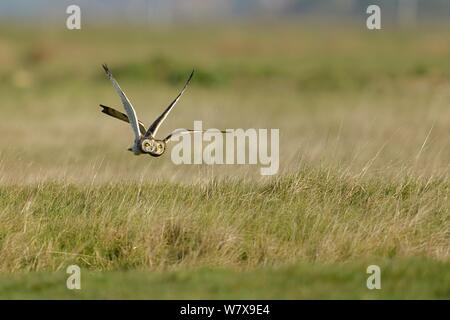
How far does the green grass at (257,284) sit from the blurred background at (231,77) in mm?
7164

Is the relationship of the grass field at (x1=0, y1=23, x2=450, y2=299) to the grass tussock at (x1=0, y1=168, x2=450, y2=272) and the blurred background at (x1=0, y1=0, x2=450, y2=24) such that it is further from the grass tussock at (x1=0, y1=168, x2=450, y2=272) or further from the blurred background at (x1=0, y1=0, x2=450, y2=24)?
the blurred background at (x1=0, y1=0, x2=450, y2=24)

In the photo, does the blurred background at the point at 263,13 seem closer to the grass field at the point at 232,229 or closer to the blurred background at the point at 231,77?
the blurred background at the point at 231,77

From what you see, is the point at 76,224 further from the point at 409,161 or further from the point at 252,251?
the point at 409,161

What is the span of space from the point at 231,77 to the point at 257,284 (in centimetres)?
2632

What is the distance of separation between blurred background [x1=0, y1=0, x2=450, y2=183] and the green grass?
716 cm

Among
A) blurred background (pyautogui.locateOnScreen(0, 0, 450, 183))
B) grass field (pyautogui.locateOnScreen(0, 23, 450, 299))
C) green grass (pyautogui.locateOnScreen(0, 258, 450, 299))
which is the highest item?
blurred background (pyautogui.locateOnScreen(0, 0, 450, 183))

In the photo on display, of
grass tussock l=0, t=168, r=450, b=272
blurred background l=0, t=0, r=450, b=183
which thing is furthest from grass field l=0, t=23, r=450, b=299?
blurred background l=0, t=0, r=450, b=183

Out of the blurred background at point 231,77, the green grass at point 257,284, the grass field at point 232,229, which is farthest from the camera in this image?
the blurred background at point 231,77

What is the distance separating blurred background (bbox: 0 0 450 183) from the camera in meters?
22.4

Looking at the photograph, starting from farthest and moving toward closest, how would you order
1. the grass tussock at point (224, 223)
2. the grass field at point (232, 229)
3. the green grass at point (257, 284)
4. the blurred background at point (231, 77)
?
the blurred background at point (231, 77)
the grass tussock at point (224, 223)
the grass field at point (232, 229)
the green grass at point (257, 284)

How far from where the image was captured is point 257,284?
7.43 m

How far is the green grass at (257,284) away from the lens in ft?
23.9

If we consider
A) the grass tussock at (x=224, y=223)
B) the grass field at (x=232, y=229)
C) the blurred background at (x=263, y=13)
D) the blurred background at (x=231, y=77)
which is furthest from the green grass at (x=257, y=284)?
the blurred background at (x=263, y=13)
